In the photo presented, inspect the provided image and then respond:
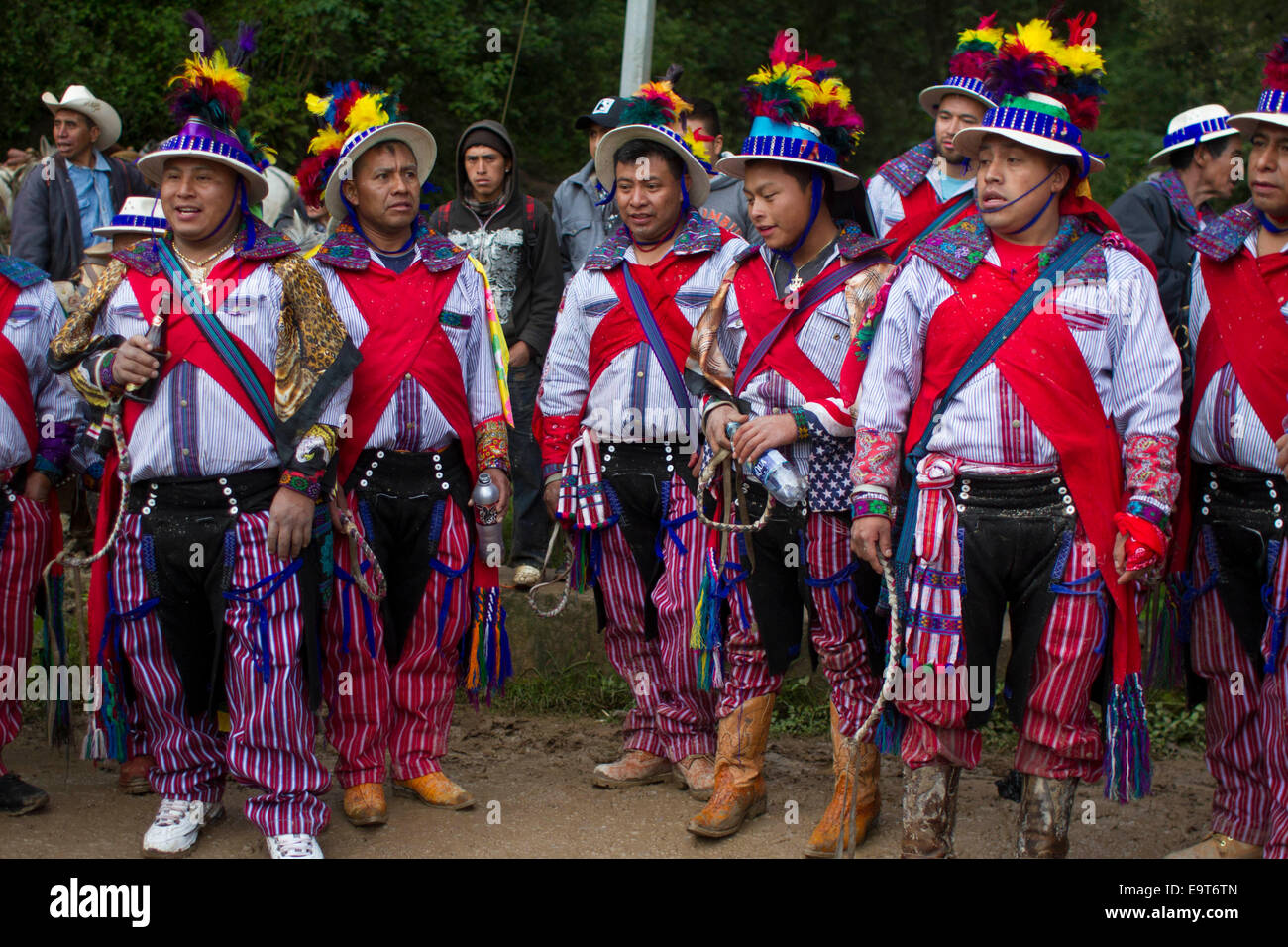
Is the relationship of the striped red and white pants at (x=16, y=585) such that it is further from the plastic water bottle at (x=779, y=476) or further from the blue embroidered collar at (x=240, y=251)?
the plastic water bottle at (x=779, y=476)

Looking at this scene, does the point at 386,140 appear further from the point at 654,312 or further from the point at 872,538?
the point at 872,538

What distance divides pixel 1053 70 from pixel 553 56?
32.4ft

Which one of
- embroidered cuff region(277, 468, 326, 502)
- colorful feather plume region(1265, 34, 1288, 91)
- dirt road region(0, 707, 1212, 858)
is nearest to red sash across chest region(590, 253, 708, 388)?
embroidered cuff region(277, 468, 326, 502)

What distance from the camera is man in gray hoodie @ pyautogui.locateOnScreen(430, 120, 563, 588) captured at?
6789mm

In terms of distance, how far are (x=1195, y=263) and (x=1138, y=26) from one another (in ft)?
46.0

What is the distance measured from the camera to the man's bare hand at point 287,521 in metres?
4.30

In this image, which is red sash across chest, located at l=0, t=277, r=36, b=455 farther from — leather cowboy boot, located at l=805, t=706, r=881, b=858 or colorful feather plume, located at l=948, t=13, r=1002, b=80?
colorful feather plume, located at l=948, t=13, r=1002, b=80

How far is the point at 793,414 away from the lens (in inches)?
178

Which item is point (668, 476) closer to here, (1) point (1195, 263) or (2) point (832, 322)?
(2) point (832, 322)

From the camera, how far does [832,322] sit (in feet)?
15.0

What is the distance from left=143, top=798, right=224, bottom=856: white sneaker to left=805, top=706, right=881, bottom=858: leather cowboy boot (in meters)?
1.96

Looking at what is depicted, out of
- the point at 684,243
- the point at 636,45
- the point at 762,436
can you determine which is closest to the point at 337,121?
the point at 684,243
